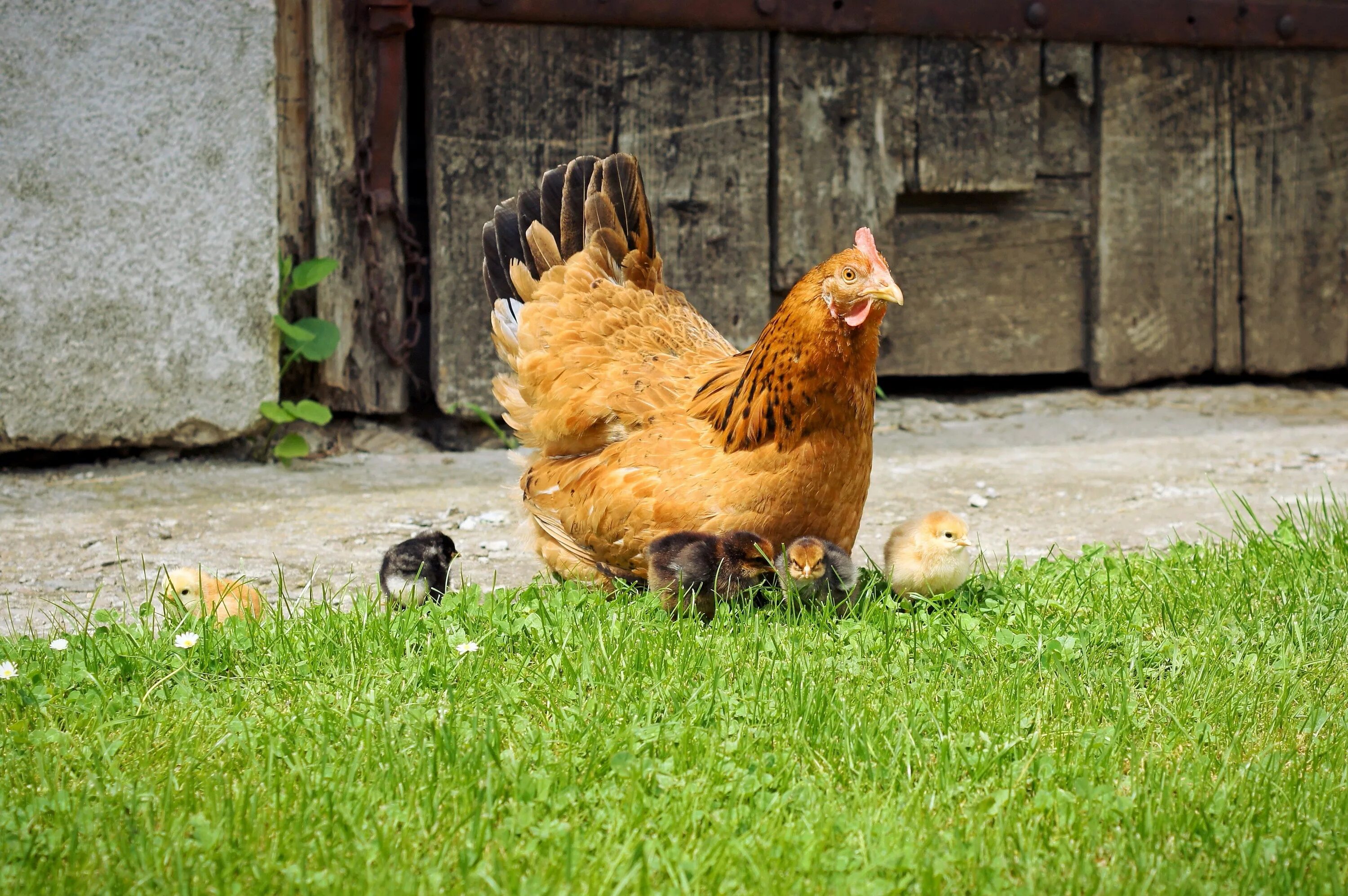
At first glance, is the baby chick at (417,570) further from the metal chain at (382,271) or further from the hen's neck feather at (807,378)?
the metal chain at (382,271)

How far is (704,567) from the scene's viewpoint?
328 cm

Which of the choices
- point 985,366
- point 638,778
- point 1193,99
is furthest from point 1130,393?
point 638,778

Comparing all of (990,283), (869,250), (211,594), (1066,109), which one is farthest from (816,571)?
(1066,109)

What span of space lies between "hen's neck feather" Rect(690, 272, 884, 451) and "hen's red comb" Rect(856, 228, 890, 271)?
12 cm

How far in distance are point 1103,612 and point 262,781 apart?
7.19 ft

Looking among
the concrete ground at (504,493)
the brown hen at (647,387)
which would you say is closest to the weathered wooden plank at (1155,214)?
the concrete ground at (504,493)

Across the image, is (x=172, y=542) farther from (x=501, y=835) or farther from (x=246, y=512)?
(x=501, y=835)

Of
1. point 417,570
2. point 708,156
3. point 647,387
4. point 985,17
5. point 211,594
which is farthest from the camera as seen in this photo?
point 985,17

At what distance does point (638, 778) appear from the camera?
238 centimetres

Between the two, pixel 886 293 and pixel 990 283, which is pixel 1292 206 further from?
pixel 886 293

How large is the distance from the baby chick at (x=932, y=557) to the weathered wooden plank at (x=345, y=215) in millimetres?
3084

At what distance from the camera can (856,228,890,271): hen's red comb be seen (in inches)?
129

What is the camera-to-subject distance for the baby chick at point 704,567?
329 cm

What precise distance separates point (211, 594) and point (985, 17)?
4539mm
